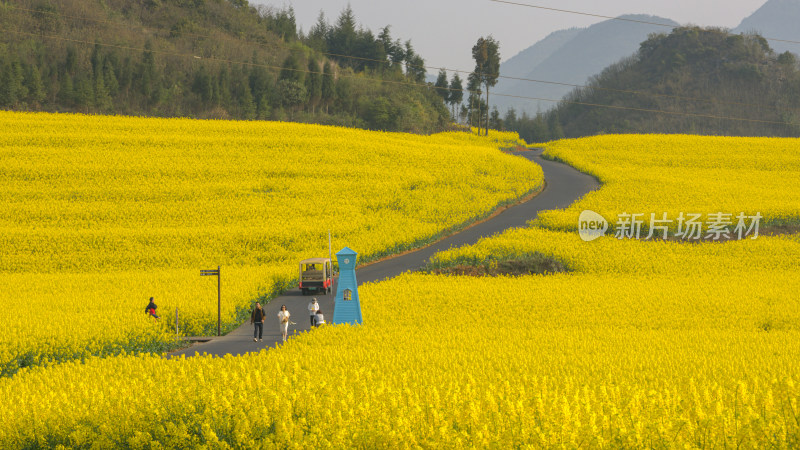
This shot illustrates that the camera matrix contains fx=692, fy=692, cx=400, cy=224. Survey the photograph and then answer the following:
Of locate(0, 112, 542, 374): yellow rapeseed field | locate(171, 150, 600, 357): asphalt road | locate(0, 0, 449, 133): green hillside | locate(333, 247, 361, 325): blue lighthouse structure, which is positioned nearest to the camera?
locate(333, 247, 361, 325): blue lighthouse structure

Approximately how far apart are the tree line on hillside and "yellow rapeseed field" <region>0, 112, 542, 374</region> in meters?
86.9

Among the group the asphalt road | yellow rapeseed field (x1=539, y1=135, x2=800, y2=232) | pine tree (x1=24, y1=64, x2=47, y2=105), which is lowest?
the asphalt road

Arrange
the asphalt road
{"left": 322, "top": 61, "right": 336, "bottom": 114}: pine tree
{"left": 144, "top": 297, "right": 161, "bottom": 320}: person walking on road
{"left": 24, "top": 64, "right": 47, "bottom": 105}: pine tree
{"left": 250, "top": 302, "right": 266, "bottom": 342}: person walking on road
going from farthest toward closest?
{"left": 322, "top": 61, "right": 336, "bottom": 114}: pine tree
{"left": 24, "top": 64, "right": 47, "bottom": 105}: pine tree
{"left": 144, "top": 297, "right": 161, "bottom": 320}: person walking on road
the asphalt road
{"left": 250, "top": 302, "right": 266, "bottom": 342}: person walking on road

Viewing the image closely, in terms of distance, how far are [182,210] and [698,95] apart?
129467 mm

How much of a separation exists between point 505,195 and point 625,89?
11324cm

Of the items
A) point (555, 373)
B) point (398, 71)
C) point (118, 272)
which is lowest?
point (118, 272)

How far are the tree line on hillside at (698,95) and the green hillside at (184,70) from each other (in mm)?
48947

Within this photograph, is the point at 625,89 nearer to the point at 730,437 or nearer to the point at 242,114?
the point at 242,114

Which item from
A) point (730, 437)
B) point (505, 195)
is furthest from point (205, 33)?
point (730, 437)

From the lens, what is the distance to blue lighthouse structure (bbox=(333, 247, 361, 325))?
21683mm

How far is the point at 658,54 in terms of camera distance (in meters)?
158

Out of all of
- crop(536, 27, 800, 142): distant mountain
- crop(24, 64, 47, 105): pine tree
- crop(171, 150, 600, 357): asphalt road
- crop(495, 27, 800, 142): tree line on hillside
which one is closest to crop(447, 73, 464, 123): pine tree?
crop(495, 27, 800, 142): tree line on hillside

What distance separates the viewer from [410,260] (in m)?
37.4

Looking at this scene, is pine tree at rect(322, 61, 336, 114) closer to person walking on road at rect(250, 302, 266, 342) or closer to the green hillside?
the green hillside
